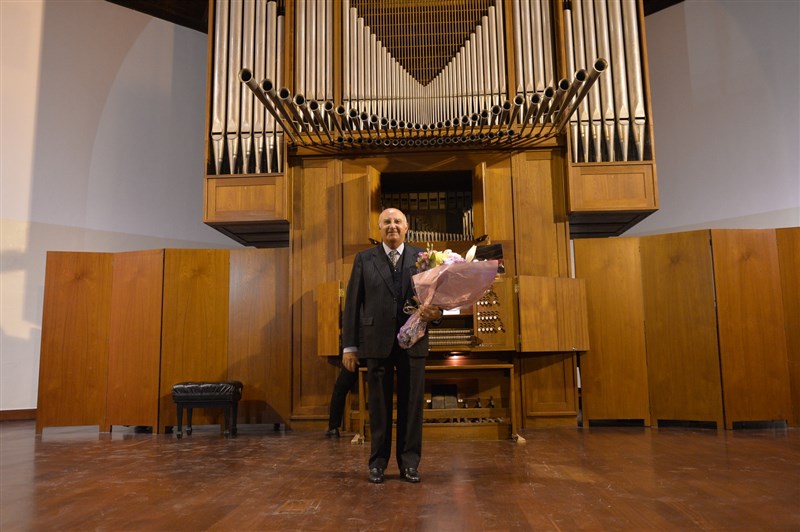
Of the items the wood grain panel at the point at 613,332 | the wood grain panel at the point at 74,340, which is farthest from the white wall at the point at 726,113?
the wood grain panel at the point at 74,340

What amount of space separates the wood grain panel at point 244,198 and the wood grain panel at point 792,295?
16.6ft

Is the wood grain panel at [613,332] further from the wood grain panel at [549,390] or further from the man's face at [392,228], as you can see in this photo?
the man's face at [392,228]

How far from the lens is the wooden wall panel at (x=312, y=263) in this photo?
268 inches

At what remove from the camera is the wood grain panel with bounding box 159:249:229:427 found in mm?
6891

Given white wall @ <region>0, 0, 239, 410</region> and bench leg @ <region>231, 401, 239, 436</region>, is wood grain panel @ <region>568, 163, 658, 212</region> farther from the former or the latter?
white wall @ <region>0, 0, 239, 410</region>

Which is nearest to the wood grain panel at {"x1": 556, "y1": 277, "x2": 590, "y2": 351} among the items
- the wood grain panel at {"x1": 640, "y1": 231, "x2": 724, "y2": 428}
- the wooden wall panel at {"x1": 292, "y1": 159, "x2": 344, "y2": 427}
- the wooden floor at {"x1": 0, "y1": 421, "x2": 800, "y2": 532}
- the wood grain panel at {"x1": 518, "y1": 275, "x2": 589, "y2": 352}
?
the wood grain panel at {"x1": 518, "y1": 275, "x2": 589, "y2": 352}

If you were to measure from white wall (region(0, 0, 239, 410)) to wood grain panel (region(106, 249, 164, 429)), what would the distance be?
2.33 m

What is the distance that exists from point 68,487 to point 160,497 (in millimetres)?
721

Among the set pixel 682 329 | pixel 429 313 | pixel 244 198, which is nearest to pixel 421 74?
pixel 244 198

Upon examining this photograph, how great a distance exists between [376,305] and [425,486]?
1.08 meters

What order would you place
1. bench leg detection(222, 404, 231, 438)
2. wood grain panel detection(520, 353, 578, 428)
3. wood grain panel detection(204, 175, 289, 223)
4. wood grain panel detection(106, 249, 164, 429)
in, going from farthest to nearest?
wood grain panel detection(204, 175, 289, 223)
wood grain panel detection(106, 249, 164, 429)
wood grain panel detection(520, 353, 578, 428)
bench leg detection(222, 404, 231, 438)

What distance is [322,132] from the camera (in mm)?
7055

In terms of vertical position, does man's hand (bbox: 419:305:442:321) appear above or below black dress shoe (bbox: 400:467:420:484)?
above

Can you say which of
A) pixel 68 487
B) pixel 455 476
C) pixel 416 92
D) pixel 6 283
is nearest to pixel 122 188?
pixel 6 283
